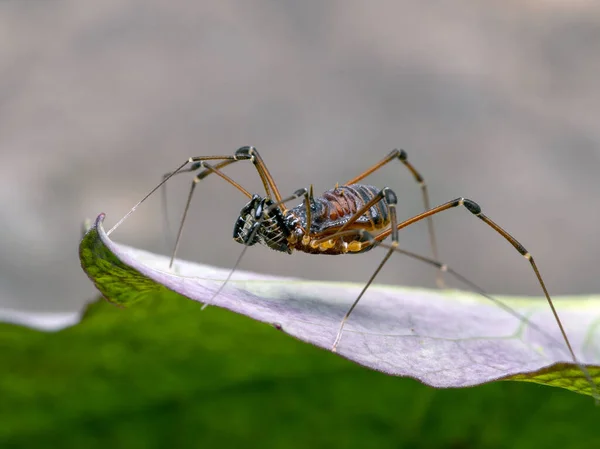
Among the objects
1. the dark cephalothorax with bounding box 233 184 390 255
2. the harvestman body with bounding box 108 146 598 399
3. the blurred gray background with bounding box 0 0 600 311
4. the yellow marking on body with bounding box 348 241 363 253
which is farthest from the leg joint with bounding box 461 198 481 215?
the blurred gray background with bounding box 0 0 600 311

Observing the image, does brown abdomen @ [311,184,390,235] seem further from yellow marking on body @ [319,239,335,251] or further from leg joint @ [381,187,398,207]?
leg joint @ [381,187,398,207]

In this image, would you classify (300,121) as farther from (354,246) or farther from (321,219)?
(354,246)

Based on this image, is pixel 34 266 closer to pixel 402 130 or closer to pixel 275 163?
pixel 275 163

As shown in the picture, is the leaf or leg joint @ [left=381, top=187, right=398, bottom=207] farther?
leg joint @ [left=381, top=187, right=398, bottom=207]

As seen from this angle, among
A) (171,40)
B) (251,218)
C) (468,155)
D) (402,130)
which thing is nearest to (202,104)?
(171,40)

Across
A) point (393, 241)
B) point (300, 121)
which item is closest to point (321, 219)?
point (393, 241)

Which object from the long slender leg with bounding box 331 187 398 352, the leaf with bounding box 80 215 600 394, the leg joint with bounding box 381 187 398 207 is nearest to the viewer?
the leaf with bounding box 80 215 600 394

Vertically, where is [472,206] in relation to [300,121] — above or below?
below
